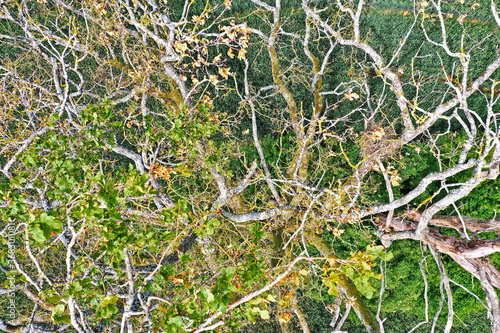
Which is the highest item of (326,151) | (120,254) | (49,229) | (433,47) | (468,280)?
(433,47)

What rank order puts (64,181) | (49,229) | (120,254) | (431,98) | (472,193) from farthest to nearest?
1. (431,98)
2. (472,193)
3. (64,181)
4. (120,254)
5. (49,229)

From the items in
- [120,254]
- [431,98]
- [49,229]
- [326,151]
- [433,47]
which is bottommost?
[326,151]

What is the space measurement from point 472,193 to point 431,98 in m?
1.82

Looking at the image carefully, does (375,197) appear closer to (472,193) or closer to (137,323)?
(472,193)

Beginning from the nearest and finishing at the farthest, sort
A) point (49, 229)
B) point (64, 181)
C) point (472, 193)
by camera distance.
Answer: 1. point (49, 229)
2. point (64, 181)
3. point (472, 193)

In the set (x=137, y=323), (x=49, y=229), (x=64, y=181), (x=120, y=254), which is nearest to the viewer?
(x=49, y=229)

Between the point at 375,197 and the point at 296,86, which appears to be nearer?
the point at 375,197

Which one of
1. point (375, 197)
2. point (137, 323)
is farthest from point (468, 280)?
point (137, 323)

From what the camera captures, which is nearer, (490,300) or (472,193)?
(490,300)

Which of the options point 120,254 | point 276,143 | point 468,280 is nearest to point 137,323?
point 120,254

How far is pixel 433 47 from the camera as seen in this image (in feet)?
20.3

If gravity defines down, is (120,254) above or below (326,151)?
above

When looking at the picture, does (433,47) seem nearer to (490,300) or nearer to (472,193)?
(472,193)

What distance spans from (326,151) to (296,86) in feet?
4.73
